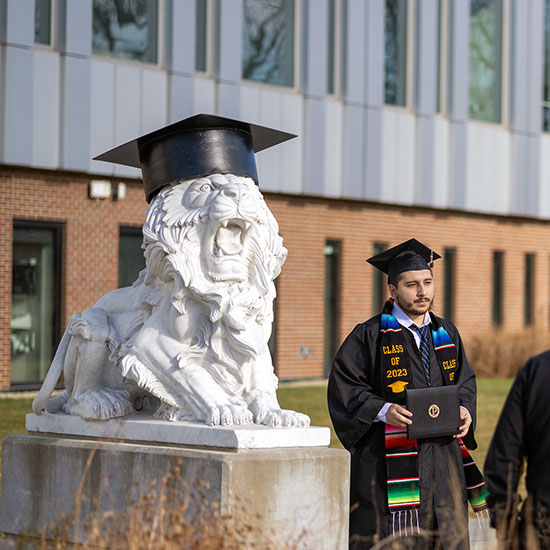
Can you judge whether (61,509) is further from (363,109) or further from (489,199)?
(489,199)

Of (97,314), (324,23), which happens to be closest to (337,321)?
(324,23)

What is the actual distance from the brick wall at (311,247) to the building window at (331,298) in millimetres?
131

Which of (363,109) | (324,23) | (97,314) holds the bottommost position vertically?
(97,314)

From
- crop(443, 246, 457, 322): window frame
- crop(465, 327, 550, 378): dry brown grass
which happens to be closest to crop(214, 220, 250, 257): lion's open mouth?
crop(465, 327, 550, 378): dry brown grass

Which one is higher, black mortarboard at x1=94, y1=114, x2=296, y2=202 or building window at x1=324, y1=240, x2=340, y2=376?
black mortarboard at x1=94, y1=114, x2=296, y2=202

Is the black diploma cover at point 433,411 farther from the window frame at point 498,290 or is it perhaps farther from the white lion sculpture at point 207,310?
the window frame at point 498,290

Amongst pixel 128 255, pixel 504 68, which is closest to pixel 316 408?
pixel 128 255

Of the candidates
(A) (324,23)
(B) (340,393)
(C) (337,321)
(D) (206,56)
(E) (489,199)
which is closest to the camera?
(B) (340,393)

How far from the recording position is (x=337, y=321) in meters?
20.3

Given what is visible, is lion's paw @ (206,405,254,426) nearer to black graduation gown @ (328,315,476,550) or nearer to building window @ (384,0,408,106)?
black graduation gown @ (328,315,476,550)

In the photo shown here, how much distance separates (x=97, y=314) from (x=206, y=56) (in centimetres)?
1177

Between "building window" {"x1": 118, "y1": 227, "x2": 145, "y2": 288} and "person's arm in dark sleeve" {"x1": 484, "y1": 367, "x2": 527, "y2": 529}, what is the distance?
506 inches

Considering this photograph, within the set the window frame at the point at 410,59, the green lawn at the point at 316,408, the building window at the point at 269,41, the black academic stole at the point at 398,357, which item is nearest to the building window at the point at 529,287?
the green lawn at the point at 316,408

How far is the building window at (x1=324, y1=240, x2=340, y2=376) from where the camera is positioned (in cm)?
2025
